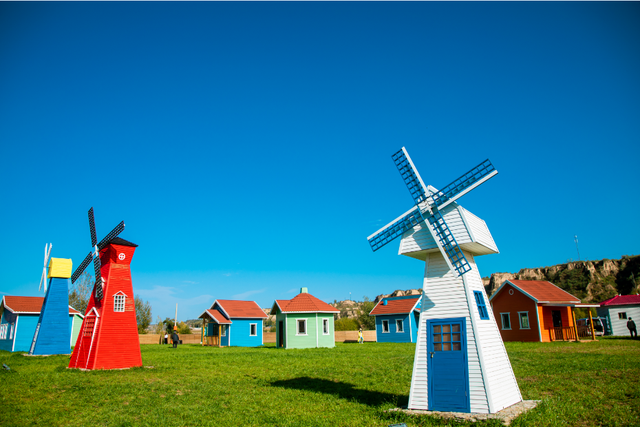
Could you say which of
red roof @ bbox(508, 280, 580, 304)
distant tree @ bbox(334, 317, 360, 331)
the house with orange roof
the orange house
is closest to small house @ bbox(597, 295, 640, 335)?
red roof @ bbox(508, 280, 580, 304)

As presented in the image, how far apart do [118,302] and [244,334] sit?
75.8 ft

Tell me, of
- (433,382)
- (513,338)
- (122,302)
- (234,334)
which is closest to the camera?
(433,382)

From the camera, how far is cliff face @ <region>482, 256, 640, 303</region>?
76.9 metres

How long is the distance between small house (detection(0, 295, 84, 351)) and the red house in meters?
13.9

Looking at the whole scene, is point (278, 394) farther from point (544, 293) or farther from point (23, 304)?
point (23, 304)

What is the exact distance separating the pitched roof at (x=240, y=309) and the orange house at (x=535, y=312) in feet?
74.7

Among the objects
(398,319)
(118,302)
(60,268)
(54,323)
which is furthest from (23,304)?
(398,319)

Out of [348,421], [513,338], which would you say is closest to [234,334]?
[513,338]

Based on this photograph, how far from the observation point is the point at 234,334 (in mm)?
39750

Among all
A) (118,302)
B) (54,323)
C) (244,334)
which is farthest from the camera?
(244,334)

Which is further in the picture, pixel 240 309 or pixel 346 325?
pixel 346 325

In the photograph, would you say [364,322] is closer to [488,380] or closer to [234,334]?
[234,334]

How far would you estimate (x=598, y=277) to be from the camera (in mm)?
83500

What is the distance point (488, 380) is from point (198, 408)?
24.5 feet
